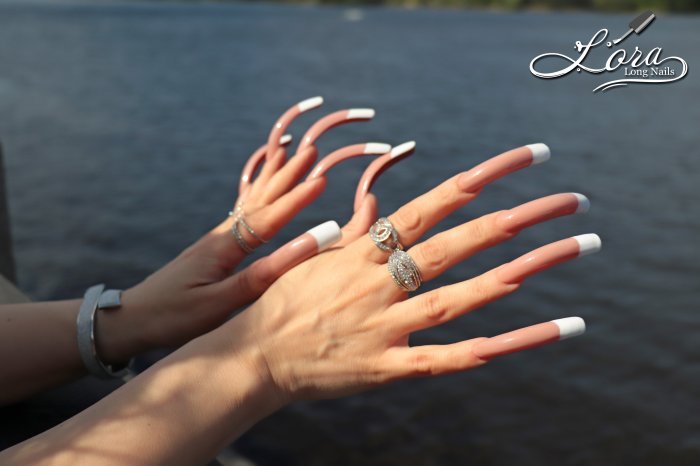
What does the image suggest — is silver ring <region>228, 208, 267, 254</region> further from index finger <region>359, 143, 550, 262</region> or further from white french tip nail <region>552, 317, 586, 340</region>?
white french tip nail <region>552, 317, 586, 340</region>

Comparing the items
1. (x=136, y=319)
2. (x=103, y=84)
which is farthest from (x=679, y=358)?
(x=103, y=84)

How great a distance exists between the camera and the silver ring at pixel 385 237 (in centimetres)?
197

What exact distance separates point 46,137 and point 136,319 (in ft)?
29.9

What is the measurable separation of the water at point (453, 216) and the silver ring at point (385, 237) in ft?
6.60

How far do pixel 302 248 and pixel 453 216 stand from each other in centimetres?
527

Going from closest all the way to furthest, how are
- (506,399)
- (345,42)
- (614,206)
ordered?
(506,399) → (614,206) → (345,42)

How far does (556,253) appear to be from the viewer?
1.68 m

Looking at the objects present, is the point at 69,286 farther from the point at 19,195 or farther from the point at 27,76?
the point at 27,76

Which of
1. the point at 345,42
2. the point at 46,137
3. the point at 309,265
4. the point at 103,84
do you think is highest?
the point at 345,42

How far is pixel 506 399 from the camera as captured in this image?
415 cm

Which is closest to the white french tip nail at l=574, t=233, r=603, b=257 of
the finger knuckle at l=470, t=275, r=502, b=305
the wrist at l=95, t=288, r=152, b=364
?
the finger knuckle at l=470, t=275, r=502, b=305

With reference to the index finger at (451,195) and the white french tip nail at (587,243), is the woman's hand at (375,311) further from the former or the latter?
the white french tip nail at (587,243)

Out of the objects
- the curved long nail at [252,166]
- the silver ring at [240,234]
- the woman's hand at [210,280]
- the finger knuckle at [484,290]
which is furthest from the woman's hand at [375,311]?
the curved long nail at [252,166]

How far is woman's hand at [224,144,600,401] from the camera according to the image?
1.80m
